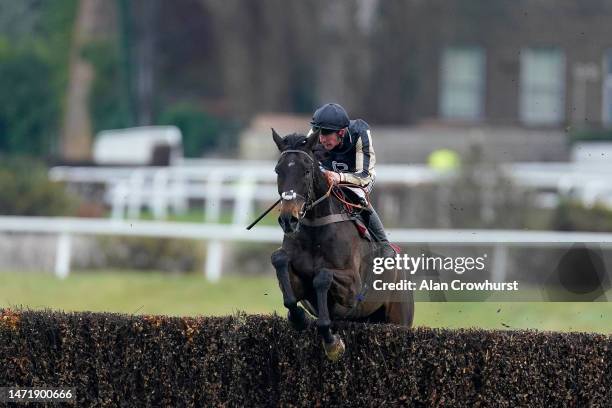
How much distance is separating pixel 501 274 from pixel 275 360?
6681 millimetres

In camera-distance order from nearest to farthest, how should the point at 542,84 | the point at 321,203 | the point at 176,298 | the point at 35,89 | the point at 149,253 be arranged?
the point at 321,203, the point at 176,298, the point at 149,253, the point at 542,84, the point at 35,89

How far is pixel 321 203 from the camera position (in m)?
7.16

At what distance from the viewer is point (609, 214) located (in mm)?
15500

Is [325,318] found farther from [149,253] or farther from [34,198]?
[34,198]

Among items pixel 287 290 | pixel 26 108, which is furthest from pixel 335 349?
pixel 26 108

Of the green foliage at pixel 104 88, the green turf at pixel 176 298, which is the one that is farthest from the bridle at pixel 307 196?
the green foliage at pixel 104 88

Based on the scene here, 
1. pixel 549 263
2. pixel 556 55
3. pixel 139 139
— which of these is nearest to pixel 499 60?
pixel 556 55

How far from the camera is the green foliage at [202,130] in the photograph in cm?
2744

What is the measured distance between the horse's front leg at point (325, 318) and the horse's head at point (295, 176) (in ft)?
1.06

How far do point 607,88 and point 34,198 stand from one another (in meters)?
14.7

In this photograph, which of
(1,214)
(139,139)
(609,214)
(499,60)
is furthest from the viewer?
(499,60)

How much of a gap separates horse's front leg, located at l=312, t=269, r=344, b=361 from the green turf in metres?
4.56

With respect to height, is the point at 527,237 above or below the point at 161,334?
below

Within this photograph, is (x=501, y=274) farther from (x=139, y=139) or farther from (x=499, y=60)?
(x=499, y=60)
